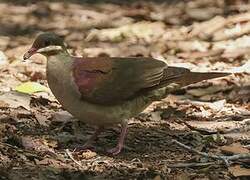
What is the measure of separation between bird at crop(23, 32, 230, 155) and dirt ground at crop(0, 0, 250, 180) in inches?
11.8

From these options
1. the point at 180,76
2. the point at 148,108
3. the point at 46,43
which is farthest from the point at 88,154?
the point at 148,108

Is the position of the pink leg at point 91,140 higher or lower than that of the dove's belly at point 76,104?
lower

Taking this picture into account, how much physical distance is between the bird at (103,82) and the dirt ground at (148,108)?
30 centimetres

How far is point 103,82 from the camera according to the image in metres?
5.29

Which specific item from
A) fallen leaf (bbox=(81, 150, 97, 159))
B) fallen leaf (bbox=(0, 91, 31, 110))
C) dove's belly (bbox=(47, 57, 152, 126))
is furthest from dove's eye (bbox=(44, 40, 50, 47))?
fallen leaf (bbox=(0, 91, 31, 110))

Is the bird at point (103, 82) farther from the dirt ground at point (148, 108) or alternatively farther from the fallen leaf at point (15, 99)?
the fallen leaf at point (15, 99)

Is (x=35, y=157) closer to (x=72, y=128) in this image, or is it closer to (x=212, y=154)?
(x=72, y=128)

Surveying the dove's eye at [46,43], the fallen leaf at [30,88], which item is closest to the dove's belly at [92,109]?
the dove's eye at [46,43]

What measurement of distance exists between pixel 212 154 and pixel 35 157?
1.29 m

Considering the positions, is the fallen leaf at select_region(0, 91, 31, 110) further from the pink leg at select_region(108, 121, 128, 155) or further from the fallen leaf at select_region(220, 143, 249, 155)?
the fallen leaf at select_region(220, 143, 249, 155)

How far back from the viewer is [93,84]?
5.22 meters

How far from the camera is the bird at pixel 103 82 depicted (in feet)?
16.9

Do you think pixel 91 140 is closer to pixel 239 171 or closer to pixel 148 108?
pixel 239 171

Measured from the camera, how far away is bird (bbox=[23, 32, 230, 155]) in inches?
203
